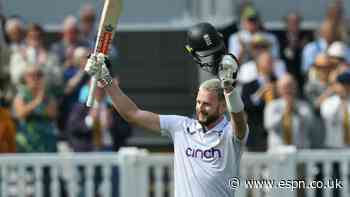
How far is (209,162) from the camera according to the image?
27.8 ft

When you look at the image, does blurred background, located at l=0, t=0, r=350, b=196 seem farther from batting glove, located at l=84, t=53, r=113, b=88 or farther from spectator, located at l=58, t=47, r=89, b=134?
batting glove, located at l=84, t=53, r=113, b=88

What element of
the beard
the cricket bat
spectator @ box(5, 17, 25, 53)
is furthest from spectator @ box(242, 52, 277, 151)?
the cricket bat

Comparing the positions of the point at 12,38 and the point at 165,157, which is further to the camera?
the point at 12,38

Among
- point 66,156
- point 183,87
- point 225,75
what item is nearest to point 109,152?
point 66,156

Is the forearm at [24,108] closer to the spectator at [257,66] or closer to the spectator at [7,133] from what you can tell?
the spectator at [7,133]

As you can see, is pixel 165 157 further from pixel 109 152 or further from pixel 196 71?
pixel 196 71

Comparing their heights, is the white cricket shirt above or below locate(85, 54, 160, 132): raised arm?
below

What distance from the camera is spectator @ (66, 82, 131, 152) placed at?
12656 millimetres

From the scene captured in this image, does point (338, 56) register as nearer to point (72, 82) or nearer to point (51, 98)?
point (72, 82)

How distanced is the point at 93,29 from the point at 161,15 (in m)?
1.84

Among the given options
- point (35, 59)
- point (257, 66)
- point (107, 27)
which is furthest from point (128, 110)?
point (35, 59)

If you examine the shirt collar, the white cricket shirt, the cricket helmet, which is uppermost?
the cricket helmet

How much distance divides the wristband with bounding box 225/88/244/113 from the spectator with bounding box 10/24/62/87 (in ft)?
17.8

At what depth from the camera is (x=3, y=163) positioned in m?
12.0
